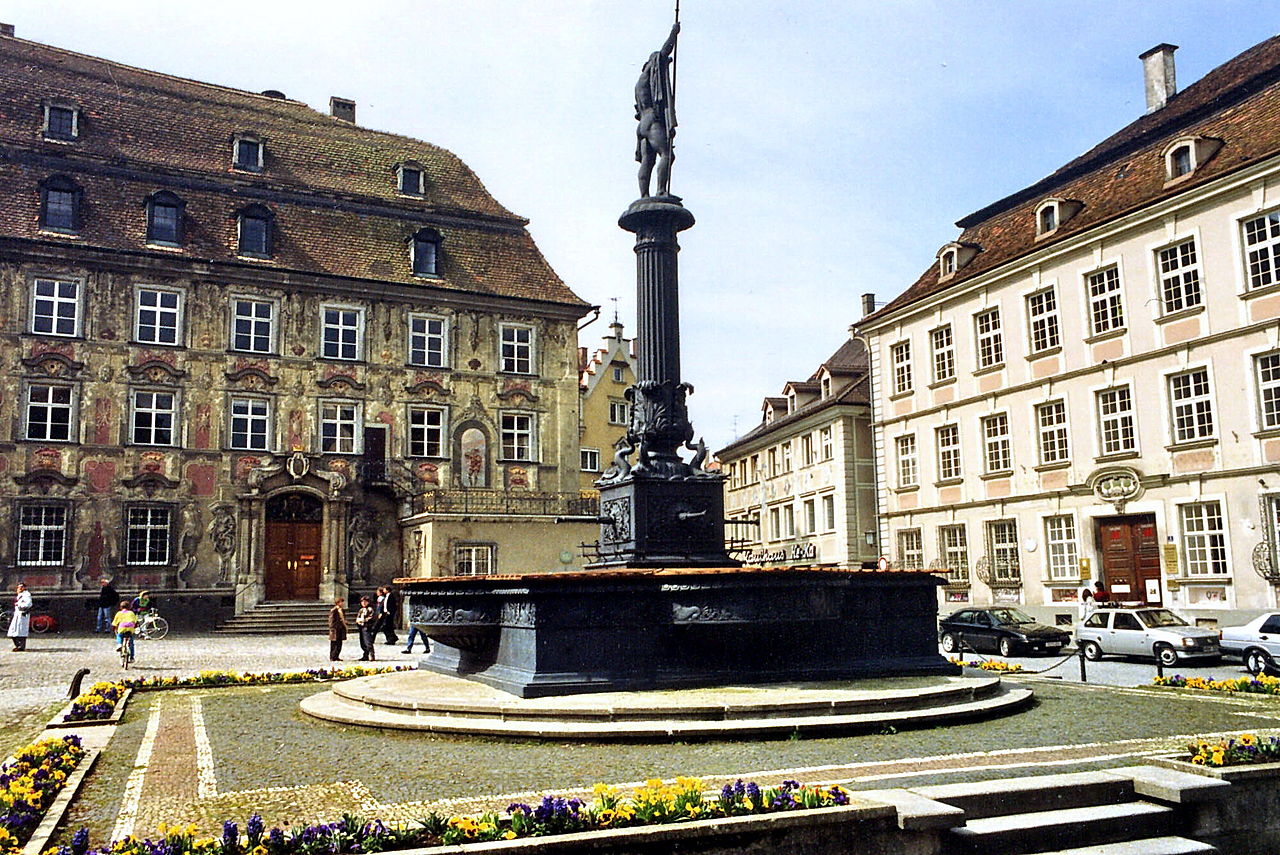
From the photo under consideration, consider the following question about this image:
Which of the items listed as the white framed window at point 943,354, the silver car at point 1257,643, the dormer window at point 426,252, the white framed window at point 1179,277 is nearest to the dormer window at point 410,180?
the dormer window at point 426,252

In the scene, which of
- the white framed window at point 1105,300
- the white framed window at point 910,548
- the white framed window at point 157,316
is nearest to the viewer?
the white framed window at point 1105,300

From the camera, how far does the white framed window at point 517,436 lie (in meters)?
39.7

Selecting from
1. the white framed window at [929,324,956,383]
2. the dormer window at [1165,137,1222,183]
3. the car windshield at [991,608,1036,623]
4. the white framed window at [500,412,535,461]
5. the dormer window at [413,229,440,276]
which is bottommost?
the car windshield at [991,608,1036,623]

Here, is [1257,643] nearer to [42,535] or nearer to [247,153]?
[42,535]

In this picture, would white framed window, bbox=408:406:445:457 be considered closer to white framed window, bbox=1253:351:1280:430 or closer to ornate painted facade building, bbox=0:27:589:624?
ornate painted facade building, bbox=0:27:589:624

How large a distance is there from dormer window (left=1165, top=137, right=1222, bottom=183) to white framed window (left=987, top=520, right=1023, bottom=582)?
1084 cm

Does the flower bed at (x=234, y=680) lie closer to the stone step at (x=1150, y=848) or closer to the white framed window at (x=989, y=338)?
the stone step at (x=1150, y=848)

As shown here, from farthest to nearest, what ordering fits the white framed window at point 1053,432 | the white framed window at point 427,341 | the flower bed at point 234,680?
the white framed window at point 427,341 < the white framed window at point 1053,432 < the flower bed at point 234,680

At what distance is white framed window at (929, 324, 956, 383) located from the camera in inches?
1436

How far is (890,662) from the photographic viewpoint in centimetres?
1277

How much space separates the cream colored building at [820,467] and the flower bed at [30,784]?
3209 centimetres

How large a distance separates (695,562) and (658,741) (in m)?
4.26

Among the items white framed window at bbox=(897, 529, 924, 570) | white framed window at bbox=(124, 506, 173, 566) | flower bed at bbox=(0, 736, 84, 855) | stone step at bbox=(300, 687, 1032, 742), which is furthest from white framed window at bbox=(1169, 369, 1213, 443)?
white framed window at bbox=(124, 506, 173, 566)

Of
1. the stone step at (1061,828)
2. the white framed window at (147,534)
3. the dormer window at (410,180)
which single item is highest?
the dormer window at (410,180)
